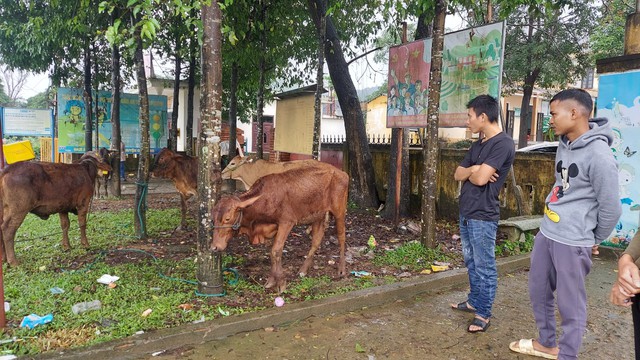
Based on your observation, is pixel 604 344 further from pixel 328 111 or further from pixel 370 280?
pixel 328 111

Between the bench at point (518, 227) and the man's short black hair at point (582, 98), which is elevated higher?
the man's short black hair at point (582, 98)

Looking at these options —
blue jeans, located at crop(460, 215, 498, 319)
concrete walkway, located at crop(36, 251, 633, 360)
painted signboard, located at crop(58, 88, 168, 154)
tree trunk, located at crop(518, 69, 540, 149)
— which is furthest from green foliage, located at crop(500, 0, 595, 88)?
blue jeans, located at crop(460, 215, 498, 319)

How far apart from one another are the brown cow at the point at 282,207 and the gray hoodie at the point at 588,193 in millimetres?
2548

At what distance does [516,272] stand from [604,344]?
6.96 ft

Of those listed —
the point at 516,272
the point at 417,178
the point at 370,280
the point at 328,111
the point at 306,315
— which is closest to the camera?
the point at 306,315

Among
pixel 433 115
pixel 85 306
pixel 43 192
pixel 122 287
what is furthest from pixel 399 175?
pixel 43 192

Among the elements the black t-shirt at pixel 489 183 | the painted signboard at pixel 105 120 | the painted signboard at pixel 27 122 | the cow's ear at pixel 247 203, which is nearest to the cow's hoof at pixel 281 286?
the cow's ear at pixel 247 203

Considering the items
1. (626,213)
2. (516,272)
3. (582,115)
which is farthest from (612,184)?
(626,213)

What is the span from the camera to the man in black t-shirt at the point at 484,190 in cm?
383

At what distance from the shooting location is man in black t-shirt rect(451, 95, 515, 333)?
12.6 ft

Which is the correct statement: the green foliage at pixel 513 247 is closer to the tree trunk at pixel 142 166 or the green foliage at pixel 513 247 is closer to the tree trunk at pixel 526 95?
the tree trunk at pixel 142 166

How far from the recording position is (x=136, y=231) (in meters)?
6.78

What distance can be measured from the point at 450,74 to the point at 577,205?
4.21 m

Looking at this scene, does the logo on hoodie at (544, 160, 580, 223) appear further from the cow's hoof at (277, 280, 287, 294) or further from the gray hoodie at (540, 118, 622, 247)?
the cow's hoof at (277, 280, 287, 294)
